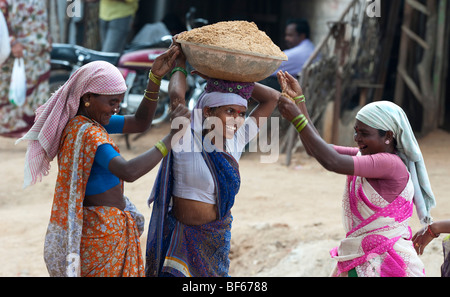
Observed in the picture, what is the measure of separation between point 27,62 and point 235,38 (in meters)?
6.76

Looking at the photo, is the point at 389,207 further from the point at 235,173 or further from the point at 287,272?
the point at 287,272

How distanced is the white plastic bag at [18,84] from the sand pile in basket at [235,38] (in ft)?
20.2

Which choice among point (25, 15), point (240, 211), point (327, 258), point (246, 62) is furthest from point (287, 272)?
point (25, 15)

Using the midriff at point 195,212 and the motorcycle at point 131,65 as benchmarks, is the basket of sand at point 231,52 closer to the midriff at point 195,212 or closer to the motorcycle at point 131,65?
the midriff at point 195,212

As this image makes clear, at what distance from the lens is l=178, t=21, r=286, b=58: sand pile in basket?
2.71 meters

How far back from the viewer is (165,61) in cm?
299

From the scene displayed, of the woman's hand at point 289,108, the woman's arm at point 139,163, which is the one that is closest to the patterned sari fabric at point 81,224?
the woman's arm at point 139,163

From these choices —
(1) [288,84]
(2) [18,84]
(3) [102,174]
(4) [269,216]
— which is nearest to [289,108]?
(1) [288,84]

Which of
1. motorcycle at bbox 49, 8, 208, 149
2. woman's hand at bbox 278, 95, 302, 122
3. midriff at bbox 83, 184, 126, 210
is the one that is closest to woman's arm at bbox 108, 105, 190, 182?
midriff at bbox 83, 184, 126, 210

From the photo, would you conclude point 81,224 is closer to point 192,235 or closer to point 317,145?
point 192,235

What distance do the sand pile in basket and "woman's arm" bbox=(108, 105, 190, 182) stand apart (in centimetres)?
34

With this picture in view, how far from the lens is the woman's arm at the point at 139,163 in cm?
262

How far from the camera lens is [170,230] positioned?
3078 millimetres

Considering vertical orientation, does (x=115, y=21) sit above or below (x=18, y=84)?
above
